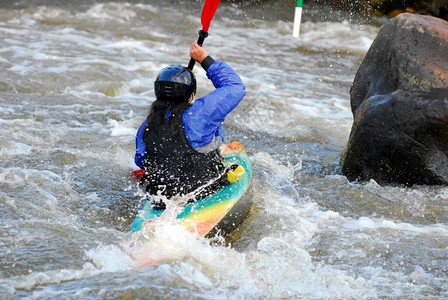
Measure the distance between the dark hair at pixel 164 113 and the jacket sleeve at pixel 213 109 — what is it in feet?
0.16

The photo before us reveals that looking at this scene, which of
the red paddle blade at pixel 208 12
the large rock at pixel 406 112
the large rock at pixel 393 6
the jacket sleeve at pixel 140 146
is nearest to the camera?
the jacket sleeve at pixel 140 146

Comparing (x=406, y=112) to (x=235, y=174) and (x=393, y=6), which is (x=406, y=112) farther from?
(x=393, y=6)

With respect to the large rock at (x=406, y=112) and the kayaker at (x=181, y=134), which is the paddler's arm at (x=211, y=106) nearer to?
the kayaker at (x=181, y=134)

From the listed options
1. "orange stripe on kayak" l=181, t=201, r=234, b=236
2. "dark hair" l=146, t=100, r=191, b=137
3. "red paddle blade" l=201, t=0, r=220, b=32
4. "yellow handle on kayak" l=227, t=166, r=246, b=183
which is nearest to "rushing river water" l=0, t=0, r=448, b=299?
"orange stripe on kayak" l=181, t=201, r=234, b=236

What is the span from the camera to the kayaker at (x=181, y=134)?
12.8 ft

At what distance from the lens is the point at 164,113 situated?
12.9ft

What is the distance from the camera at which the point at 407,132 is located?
5020 mm

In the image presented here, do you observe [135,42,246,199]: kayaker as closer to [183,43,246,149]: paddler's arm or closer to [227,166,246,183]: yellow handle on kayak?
[183,43,246,149]: paddler's arm

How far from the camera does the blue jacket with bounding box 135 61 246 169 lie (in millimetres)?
3891

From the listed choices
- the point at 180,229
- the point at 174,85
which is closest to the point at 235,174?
the point at 180,229

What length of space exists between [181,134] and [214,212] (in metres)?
0.57

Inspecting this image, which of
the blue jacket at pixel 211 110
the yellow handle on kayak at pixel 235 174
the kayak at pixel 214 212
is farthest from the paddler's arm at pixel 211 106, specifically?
the kayak at pixel 214 212

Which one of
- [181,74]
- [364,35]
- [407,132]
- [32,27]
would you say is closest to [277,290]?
[181,74]

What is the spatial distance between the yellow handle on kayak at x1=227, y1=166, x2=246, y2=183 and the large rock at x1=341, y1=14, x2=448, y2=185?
1455mm
